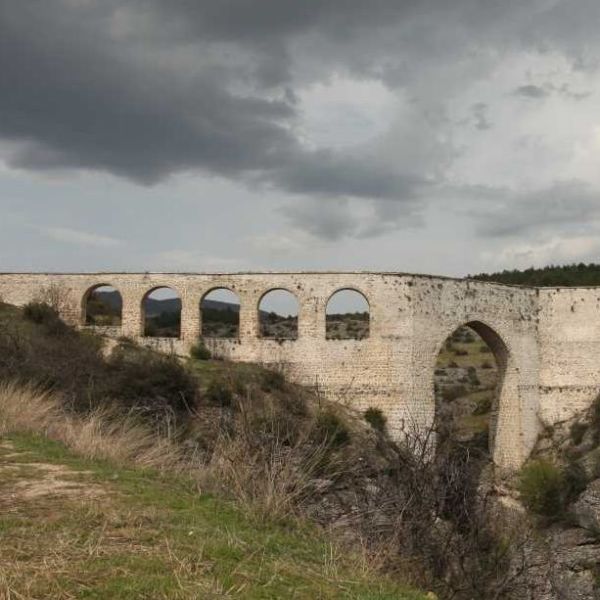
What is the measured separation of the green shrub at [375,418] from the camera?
77.5 feet

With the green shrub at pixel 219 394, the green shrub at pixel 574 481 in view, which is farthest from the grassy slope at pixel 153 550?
the green shrub at pixel 574 481

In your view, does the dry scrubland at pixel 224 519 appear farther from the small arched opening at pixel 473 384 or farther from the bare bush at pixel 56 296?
the small arched opening at pixel 473 384

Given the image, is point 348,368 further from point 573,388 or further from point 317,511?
point 317,511

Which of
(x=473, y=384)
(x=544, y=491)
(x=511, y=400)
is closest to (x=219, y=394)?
(x=544, y=491)

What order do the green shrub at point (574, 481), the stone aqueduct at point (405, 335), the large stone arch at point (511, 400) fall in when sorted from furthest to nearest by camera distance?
the large stone arch at point (511, 400) < the stone aqueduct at point (405, 335) < the green shrub at point (574, 481)

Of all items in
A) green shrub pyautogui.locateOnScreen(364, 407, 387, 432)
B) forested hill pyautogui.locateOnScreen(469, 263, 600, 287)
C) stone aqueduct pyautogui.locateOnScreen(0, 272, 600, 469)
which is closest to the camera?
green shrub pyautogui.locateOnScreen(364, 407, 387, 432)

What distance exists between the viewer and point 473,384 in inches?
1491

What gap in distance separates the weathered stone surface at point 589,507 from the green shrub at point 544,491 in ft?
1.85

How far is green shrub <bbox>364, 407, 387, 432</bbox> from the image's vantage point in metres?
23.6

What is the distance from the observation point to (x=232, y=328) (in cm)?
4500

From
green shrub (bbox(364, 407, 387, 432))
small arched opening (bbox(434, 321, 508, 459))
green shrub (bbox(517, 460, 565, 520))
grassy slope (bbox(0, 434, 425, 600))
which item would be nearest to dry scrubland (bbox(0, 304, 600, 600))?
grassy slope (bbox(0, 434, 425, 600))

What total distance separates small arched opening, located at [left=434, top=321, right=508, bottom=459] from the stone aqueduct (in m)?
0.22

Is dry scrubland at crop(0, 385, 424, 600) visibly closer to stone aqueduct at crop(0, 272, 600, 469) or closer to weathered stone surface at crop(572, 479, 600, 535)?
stone aqueduct at crop(0, 272, 600, 469)

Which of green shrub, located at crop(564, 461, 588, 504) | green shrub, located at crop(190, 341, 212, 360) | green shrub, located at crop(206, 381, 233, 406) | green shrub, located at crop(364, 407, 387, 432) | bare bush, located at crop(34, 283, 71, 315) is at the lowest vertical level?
green shrub, located at crop(564, 461, 588, 504)
